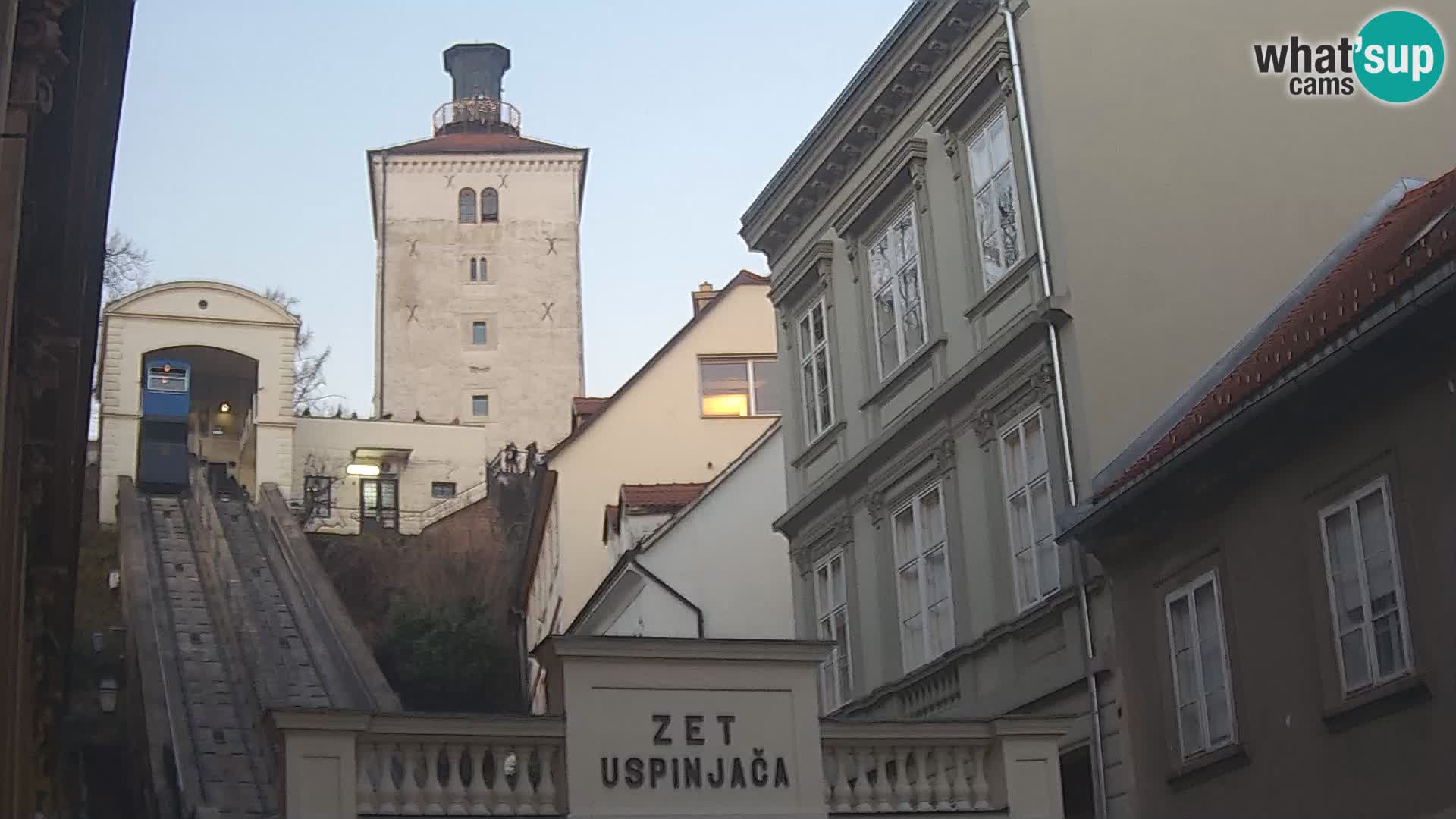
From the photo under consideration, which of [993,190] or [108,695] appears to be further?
[108,695]

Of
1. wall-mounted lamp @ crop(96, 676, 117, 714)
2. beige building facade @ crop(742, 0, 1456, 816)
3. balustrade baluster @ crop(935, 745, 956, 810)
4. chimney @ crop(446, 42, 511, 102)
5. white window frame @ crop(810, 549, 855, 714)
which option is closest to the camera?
balustrade baluster @ crop(935, 745, 956, 810)

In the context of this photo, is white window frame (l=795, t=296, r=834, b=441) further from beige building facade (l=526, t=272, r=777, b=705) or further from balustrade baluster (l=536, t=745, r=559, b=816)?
beige building facade (l=526, t=272, r=777, b=705)

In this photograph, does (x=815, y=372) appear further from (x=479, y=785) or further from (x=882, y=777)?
(x=479, y=785)

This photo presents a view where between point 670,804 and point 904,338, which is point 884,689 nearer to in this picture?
point 904,338

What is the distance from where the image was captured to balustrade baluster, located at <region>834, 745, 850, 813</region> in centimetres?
1510

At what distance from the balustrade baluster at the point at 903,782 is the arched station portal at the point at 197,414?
40744 millimetres

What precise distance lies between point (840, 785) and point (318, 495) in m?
50.7

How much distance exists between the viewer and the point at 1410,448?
14.6 metres

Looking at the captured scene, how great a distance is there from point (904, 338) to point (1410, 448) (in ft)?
31.1

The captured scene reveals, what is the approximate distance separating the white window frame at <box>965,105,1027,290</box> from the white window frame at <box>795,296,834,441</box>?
14.6 feet

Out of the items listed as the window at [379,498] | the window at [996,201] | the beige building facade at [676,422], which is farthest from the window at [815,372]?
the window at [379,498]

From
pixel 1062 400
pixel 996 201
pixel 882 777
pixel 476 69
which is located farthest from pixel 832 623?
pixel 476 69

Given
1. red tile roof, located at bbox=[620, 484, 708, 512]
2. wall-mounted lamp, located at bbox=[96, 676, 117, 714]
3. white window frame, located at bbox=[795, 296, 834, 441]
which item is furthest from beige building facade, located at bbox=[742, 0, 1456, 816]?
red tile roof, located at bbox=[620, 484, 708, 512]

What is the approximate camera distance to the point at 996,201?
21375 mm
